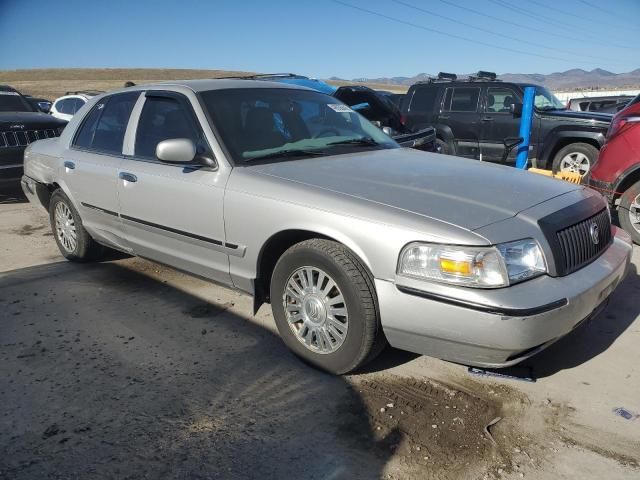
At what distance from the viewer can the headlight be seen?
101 inches

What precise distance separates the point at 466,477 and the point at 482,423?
431 millimetres

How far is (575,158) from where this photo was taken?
29.6 ft

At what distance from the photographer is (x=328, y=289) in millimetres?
3021

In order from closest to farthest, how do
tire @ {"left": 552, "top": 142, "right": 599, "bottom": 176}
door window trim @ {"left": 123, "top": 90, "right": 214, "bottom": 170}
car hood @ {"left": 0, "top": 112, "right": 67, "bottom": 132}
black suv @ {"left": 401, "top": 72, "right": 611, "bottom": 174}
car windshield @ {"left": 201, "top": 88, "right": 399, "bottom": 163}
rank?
car windshield @ {"left": 201, "top": 88, "right": 399, "bottom": 163}, door window trim @ {"left": 123, "top": 90, "right": 214, "bottom": 170}, car hood @ {"left": 0, "top": 112, "right": 67, "bottom": 132}, tire @ {"left": 552, "top": 142, "right": 599, "bottom": 176}, black suv @ {"left": 401, "top": 72, "right": 611, "bottom": 174}

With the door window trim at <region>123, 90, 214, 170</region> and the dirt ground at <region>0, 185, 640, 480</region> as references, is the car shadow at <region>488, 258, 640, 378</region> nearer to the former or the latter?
the dirt ground at <region>0, 185, 640, 480</region>

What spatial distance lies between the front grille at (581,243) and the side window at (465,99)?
746cm

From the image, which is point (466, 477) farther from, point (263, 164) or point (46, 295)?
point (46, 295)

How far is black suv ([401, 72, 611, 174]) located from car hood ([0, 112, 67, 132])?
20.4 feet

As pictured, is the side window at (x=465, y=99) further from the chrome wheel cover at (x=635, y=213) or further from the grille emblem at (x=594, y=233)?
the grille emblem at (x=594, y=233)

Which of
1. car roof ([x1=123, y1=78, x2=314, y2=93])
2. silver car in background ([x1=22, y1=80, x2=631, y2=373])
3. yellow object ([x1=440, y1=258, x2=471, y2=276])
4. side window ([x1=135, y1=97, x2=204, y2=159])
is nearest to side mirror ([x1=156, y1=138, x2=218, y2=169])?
silver car in background ([x1=22, y1=80, x2=631, y2=373])

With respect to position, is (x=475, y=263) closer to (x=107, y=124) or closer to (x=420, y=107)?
(x=107, y=124)

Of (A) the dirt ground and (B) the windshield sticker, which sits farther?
(B) the windshield sticker

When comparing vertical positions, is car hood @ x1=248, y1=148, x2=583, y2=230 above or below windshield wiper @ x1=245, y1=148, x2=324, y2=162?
below

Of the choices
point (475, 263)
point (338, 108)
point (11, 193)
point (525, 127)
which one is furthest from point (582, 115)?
point (11, 193)
